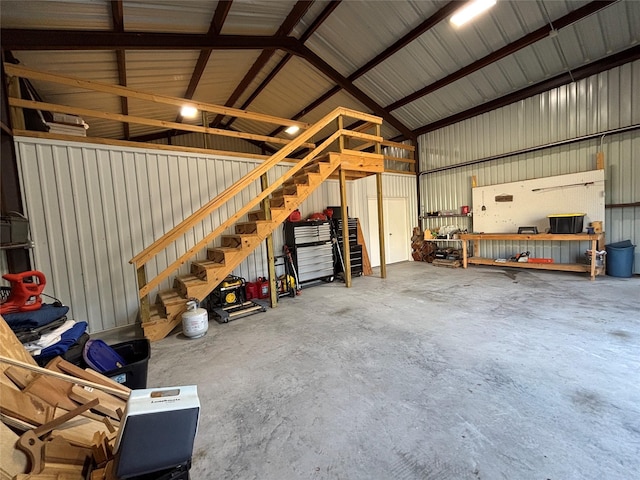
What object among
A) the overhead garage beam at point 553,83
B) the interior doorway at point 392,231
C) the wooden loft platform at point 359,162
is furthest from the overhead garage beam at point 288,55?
the overhead garage beam at point 553,83

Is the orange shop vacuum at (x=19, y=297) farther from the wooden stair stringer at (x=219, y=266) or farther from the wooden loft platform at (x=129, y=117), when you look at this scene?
the wooden loft platform at (x=129, y=117)

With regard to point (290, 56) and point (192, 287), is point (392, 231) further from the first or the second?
point (192, 287)

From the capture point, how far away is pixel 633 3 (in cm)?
420

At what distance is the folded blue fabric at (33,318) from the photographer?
1.96 m

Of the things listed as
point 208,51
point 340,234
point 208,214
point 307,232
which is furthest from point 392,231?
point 208,51

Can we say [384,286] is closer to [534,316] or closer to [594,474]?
[534,316]

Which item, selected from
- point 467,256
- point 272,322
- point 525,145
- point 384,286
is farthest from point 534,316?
point 525,145

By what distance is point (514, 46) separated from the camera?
511 cm

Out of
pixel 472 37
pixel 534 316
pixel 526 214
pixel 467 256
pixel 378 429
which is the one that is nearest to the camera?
pixel 378 429

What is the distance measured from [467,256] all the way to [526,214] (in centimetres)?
179

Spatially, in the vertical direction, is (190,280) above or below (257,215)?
below

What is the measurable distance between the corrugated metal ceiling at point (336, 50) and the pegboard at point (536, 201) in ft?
7.26

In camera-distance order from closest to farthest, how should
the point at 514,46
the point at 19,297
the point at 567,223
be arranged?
1. the point at 19,297
2. the point at 514,46
3. the point at 567,223

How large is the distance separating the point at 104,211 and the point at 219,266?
1.90 metres
